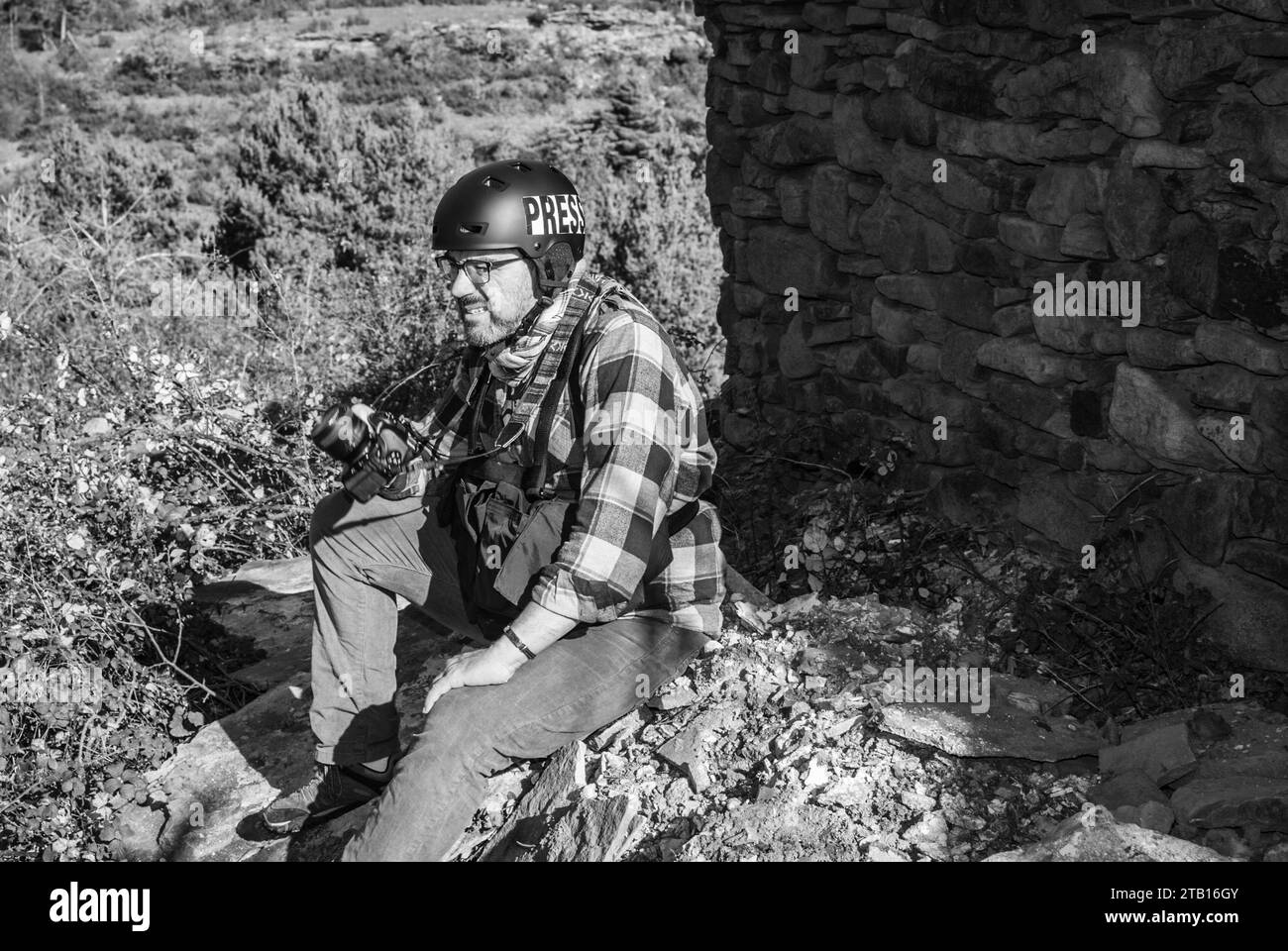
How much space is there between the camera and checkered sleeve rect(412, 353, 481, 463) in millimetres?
3811

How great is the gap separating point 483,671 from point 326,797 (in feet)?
3.11

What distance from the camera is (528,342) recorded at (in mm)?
3422

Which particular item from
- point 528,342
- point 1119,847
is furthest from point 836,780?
point 528,342

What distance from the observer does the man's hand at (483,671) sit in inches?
119

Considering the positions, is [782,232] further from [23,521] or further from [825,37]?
[23,521]

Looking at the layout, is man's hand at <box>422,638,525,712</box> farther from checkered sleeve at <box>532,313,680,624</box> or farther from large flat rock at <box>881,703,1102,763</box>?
large flat rock at <box>881,703,1102,763</box>

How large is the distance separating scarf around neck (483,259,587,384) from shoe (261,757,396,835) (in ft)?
3.79

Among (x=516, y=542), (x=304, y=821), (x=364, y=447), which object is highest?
(x=364, y=447)

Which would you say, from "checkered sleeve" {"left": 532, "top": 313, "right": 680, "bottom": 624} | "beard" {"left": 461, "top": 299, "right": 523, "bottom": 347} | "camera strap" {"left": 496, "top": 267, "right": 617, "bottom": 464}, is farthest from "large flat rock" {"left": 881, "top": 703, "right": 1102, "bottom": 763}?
"beard" {"left": 461, "top": 299, "right": 523, "bottom": 347}

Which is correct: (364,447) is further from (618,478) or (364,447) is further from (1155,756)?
(1155,756)

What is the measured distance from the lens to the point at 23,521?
5.14 meters

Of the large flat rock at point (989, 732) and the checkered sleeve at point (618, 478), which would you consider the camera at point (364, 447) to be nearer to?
the checkered sleeve at point (618, 478)

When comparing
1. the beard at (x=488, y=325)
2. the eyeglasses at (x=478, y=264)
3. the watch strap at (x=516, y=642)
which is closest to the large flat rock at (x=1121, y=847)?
the watch strap at (x=516, y=642)

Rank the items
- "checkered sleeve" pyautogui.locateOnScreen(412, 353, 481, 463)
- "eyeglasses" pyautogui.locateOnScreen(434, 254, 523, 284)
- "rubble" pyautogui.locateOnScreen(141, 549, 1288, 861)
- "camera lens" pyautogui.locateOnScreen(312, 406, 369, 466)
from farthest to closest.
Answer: "checkered sleeve" pyautogui.locateOnScreen(412, 353, 481, 463)
"eyeglasses" pyautogui.locateOnScreen(434, 254, 523, 284)
"camera lens" pyautogui.locateOnScreen(312, 406, 369, 466)
"rubble" pyautogui.locateOnScreen(141, 549, 1288, 861)
